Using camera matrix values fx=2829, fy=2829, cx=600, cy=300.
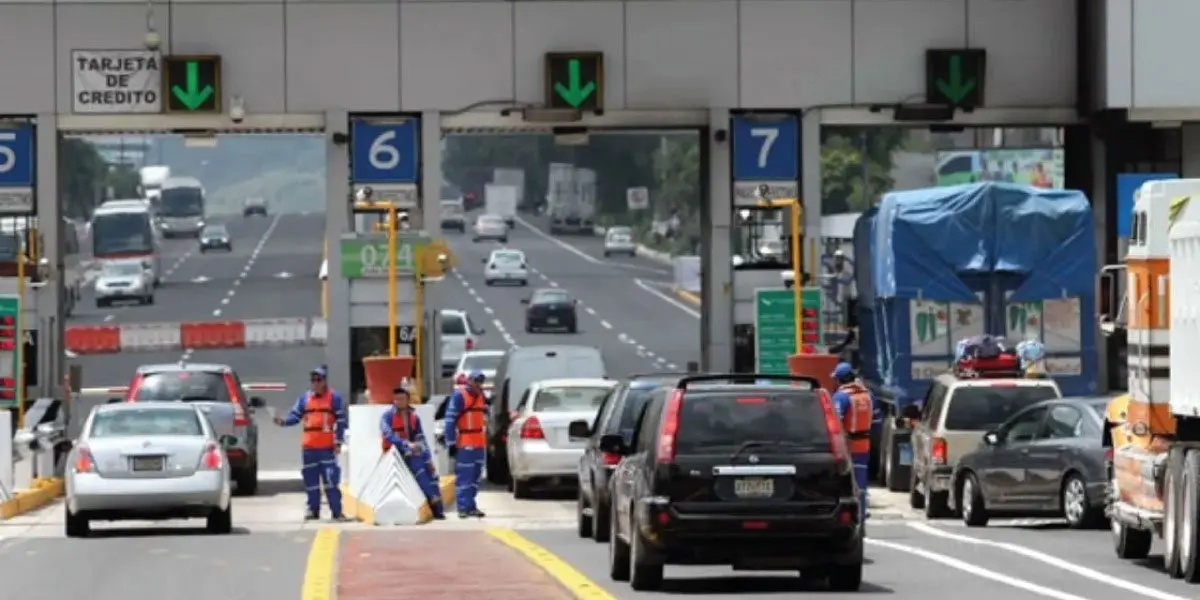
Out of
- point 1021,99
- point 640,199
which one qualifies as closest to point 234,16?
point 1021,99

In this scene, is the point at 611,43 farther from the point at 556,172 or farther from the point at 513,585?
the point at 556,172

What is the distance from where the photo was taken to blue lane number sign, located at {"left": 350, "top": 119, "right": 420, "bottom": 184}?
37719mm

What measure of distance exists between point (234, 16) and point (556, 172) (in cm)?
11138

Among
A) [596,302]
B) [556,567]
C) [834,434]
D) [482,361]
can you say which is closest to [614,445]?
[556,567]

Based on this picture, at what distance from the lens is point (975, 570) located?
826 inches

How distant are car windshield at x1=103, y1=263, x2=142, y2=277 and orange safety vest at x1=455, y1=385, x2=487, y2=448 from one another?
7155cm

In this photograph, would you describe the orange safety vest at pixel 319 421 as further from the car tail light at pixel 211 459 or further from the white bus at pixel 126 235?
the white bus at pixel 126 235

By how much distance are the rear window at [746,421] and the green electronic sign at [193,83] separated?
19.0m

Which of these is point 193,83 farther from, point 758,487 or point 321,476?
point 758,487

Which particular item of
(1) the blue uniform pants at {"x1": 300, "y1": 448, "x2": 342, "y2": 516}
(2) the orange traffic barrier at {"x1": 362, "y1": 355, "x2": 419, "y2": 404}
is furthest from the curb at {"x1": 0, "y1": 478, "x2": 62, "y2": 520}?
(2) the orange traffic barrier at {"x1": 362, "y1": 355, "x2": 419, "y2": 404}

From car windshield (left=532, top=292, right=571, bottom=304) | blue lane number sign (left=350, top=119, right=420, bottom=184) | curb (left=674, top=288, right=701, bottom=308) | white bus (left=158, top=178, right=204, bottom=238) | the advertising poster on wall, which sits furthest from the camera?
white bus (left=158, top=178, right=204, bottom=238)

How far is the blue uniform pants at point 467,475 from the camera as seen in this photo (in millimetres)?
29375

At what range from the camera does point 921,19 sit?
38.0 metres

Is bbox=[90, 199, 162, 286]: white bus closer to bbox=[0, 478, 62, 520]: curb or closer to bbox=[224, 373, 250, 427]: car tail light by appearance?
bbox=[0, 478, 62, 520]: curb
